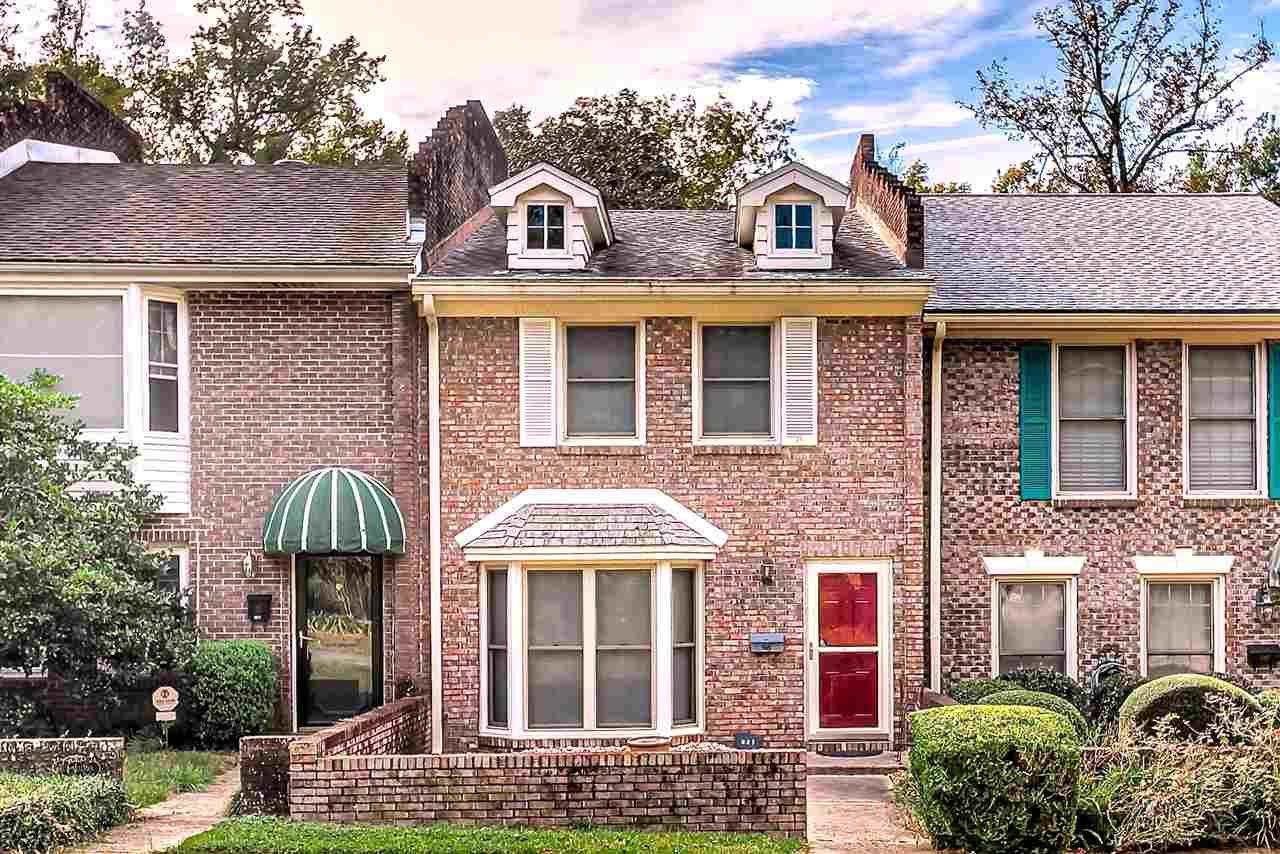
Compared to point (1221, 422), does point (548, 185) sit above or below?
above

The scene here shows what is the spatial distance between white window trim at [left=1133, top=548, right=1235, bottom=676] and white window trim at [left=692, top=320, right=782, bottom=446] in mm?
4856

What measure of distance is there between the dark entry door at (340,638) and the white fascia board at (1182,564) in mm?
9179

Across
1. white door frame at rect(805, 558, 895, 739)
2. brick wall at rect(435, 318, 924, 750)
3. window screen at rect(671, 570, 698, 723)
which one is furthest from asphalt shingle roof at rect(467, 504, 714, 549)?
white door frame at rect(805, 558, 895, 739)

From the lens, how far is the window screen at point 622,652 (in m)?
16.3

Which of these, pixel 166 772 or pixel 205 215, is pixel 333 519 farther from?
pixel 205 215

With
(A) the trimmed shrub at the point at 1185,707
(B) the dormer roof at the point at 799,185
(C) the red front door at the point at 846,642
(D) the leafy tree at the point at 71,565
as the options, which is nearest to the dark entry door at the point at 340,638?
(D) the leafy tree at the point at 71,565

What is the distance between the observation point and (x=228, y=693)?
53.4 ft

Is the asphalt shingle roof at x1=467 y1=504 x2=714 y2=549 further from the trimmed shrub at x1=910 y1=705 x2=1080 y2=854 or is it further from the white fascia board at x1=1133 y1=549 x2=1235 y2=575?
the white fascia board at x1=1133 y1=549 x2=1235 y2=575

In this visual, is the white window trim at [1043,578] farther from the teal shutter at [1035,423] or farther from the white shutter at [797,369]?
the white shutter at [797,369]

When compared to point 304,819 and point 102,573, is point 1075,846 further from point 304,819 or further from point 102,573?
point 102,573

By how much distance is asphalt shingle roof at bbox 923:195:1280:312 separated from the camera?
1812 cm

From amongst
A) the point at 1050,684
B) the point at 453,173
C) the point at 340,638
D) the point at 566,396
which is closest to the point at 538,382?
the point at 566,396

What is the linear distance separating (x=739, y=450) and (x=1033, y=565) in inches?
157

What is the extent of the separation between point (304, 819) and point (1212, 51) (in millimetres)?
31720
